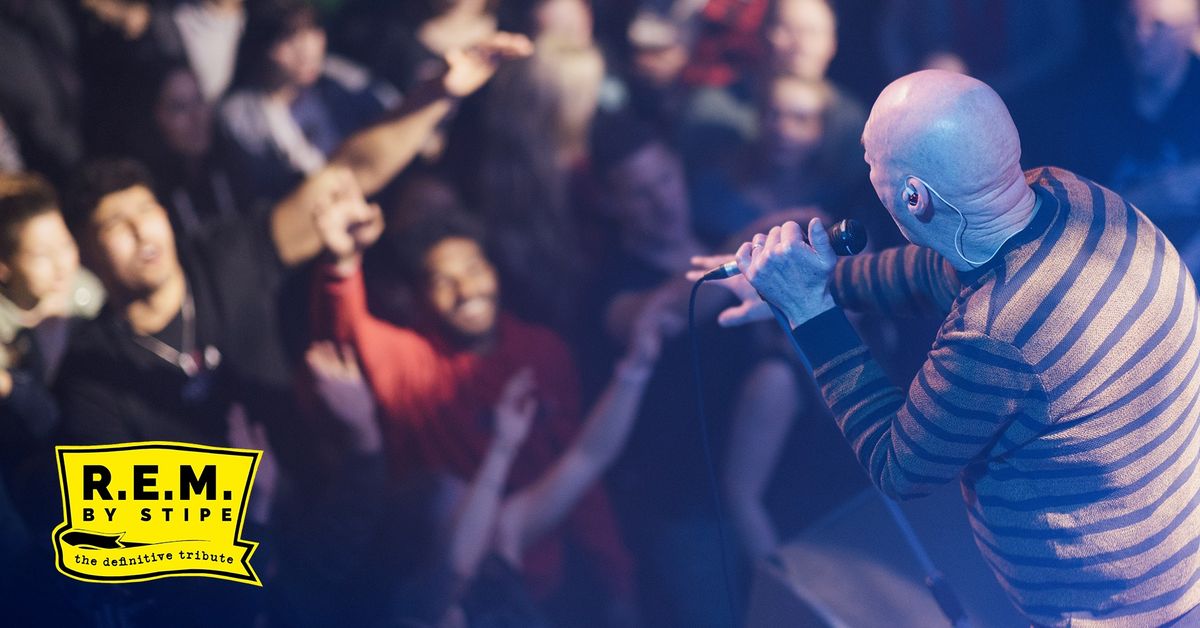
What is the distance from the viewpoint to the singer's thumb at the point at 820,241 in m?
1.35

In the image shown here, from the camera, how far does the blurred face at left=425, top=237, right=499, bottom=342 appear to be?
224 cm

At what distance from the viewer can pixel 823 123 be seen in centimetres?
230

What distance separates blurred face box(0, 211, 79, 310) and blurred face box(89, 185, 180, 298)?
6cm

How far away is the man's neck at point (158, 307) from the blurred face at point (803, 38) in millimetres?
1525

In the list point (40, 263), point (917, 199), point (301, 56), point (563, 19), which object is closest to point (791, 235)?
point (917, 199)

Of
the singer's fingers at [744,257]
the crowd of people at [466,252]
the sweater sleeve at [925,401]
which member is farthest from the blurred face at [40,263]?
the sweater sleeve at [925,401]

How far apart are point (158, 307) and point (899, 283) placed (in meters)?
1.67

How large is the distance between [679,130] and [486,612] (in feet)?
4.39

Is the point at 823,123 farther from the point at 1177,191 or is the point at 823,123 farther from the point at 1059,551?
the point at 1059,551

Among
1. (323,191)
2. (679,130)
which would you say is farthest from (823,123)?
(323,191)

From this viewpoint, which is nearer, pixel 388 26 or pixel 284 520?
pixel 388 26

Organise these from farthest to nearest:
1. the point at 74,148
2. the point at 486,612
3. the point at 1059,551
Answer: the point at 486,612 → the point at 74,148 → the point at 1059,551

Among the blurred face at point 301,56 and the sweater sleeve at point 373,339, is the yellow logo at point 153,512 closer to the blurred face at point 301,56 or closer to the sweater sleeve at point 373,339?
the sweater sleeve at point 373,339

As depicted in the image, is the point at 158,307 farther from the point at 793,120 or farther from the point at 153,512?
the point at 793,120
